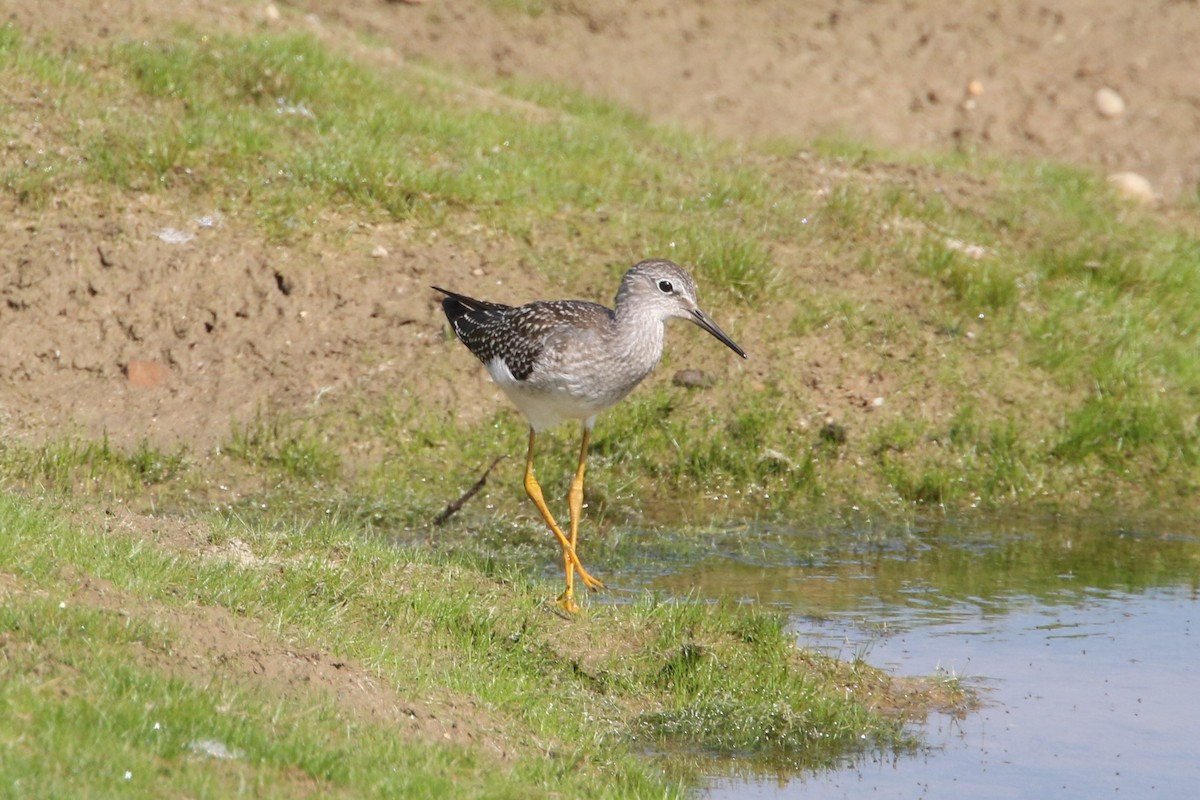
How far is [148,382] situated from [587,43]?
694cm

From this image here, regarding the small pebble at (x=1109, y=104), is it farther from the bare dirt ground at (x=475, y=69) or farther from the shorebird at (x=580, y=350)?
the shorebird at (x=580, y=350)

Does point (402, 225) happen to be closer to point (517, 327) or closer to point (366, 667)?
point (517, 327)

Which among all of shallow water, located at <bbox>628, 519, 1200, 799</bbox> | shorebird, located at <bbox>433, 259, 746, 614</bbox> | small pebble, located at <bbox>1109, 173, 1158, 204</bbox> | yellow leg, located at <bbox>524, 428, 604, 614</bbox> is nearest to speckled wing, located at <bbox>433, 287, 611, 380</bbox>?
shorebird, located at <bbox>433, 259, 746, 614</bbox>

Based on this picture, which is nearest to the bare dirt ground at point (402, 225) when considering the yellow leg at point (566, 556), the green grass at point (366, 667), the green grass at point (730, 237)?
the green grass at point (366, 667)

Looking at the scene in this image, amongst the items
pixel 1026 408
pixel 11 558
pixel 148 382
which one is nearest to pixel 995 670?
pixel 1026 408

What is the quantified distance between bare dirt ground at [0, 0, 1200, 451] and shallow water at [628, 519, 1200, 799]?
104 inches

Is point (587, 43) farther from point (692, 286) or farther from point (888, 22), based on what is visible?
point (692, 286)

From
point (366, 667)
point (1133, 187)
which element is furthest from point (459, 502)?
point (1133, 187)

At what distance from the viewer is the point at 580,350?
8172 mm

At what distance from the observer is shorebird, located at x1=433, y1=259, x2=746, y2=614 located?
26.9 feet

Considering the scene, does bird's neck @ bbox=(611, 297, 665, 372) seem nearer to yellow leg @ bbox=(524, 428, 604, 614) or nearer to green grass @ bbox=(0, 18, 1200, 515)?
yellow leg @ bbox=(524, 428, 604, 614)

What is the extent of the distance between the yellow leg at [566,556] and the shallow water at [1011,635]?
1.43 ft

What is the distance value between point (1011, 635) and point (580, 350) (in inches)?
98.3

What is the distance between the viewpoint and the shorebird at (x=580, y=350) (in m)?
8.19
